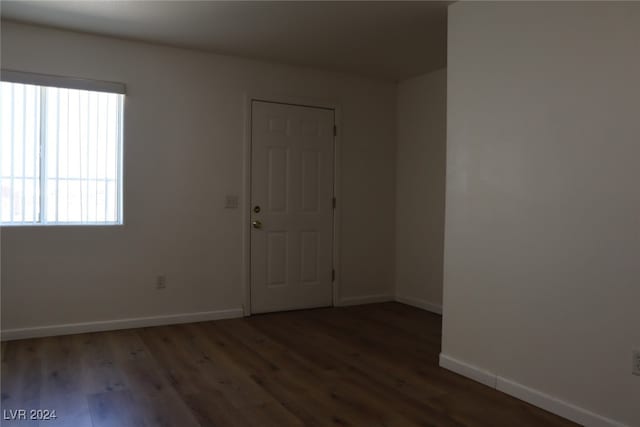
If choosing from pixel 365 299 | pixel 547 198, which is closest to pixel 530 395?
pixel 547 198

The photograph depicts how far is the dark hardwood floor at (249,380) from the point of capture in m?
2.51

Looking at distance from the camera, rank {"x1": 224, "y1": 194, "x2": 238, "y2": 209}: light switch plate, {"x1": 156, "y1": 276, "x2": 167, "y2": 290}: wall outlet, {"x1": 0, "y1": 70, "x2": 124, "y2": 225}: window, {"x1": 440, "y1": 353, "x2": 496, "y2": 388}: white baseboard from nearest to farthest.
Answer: {"x1": 440, "y1": 353, "x2": 496, "y2": 388}: white baseboard, {"x1": 0, "y1": 70, "x2": 124, "y2": 225}: window, {"x1": 156, "y1": 276, "x2": 167, "y2": 290}: wall outlet, {"x1": 224, "y1": 194, "x2": 238, "y2": 209}: light switch plate

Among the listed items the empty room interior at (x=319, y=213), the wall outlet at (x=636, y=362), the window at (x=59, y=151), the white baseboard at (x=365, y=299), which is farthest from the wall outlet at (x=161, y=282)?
the wall outlet at (x=636, y=362)

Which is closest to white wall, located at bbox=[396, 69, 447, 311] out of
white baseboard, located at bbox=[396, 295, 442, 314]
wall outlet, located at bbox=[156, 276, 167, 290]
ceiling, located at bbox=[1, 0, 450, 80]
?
white baseboard, located at bbox=[396, 295, 442, 314]

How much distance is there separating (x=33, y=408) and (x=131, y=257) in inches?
69.4

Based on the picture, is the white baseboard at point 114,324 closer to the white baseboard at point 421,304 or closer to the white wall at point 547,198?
the white baseboard at point 421,304

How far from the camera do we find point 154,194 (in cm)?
427

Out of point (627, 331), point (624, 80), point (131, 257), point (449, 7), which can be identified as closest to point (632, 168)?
point (624, 80)

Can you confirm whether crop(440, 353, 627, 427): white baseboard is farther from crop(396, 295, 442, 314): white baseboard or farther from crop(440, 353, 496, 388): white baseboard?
crop(396, 295, 442, 314): white baseboard

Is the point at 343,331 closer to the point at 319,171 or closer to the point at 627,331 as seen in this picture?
the point at 319,171

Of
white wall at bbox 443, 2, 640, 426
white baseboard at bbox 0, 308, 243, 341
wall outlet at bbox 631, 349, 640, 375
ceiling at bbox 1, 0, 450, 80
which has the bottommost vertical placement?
white baseboard at bbox 0, 308, 243, 341

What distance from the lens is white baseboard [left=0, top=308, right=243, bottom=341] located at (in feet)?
12.4

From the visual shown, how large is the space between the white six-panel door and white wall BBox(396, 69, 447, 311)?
0.86 meters

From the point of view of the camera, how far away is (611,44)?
238 cm
